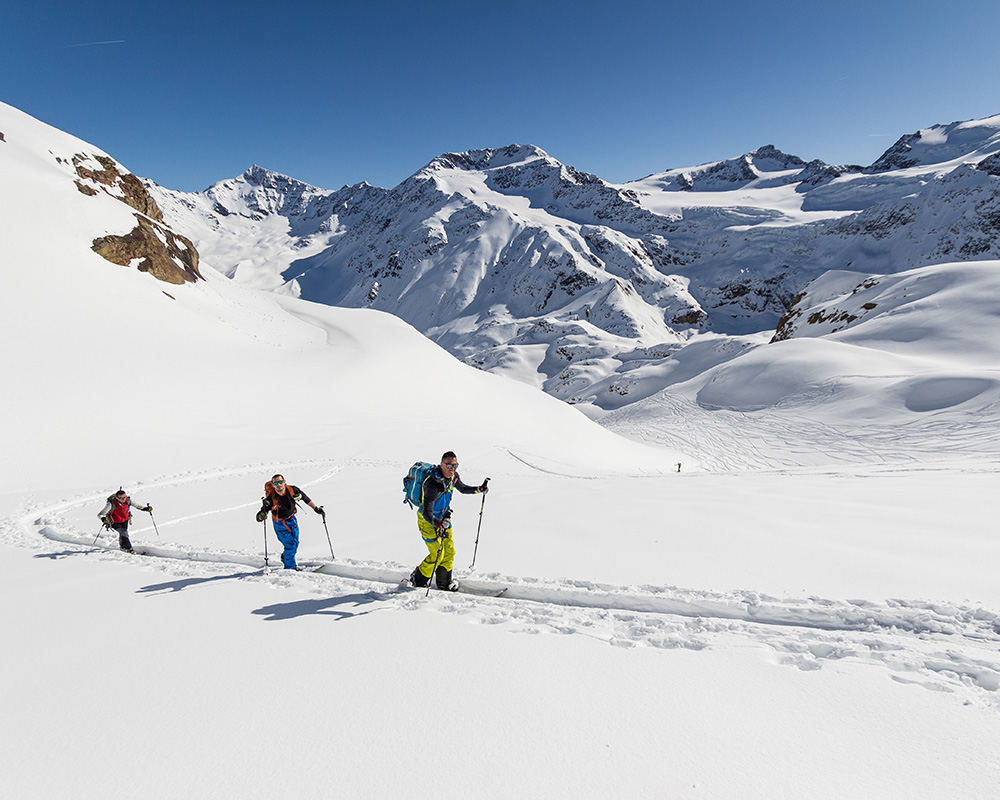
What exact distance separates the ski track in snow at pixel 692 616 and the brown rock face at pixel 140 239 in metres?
33.1

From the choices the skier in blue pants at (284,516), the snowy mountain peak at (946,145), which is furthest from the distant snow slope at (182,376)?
the snowy mountain peak at (946,145)

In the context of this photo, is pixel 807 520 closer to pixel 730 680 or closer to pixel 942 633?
pixel 942 633

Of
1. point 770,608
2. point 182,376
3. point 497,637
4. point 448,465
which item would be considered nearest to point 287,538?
point 448,465

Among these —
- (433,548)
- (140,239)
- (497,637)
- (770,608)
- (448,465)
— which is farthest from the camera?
(140,239)

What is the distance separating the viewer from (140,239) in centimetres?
3241

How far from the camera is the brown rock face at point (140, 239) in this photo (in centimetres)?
3083

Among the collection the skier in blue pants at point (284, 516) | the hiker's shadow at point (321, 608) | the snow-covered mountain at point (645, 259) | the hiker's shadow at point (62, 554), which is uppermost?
the snow-covered mountain at point (645, 259)

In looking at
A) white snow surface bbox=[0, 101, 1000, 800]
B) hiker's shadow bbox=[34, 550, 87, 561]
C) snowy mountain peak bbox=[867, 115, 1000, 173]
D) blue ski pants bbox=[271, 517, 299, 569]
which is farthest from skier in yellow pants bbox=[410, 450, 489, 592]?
snowy mountain peak bbox=[867, 115, 1000, 173]

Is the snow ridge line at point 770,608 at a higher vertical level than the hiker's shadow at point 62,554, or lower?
higher

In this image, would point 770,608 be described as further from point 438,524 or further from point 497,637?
point 438,524

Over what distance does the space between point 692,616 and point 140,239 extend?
135 feet

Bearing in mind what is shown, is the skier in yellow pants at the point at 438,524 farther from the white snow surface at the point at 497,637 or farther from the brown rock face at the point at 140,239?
the brown rock face at the point at 140,239

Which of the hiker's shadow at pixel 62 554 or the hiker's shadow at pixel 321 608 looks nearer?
the hiker's shadow at pixel 321 608

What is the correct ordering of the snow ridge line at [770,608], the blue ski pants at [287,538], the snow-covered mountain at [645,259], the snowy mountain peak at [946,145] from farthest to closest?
the snowy mountain peak at [946,145] < the snow-covered mountain at [645,259] < the blue ski pants at [287,538] < the snow ridge line at [770,608]
